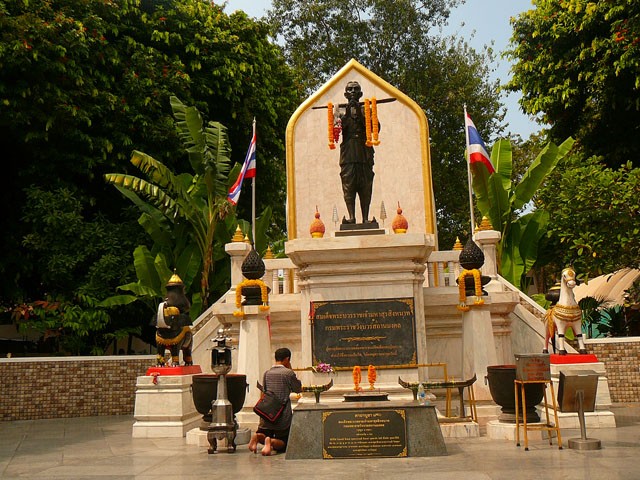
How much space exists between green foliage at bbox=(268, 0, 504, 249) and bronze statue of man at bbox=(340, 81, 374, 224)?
19.1 m

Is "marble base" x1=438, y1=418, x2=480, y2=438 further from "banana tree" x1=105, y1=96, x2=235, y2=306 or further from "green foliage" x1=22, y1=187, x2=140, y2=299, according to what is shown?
"green foliage" x1=22, y1=187, x2=140, y2=299

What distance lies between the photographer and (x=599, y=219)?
17453 mm

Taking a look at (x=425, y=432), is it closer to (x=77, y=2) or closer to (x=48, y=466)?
(x=48, y=466)

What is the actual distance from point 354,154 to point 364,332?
10.4ft

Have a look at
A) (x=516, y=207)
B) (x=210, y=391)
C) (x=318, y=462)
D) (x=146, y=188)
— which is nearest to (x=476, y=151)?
(x=516, y=207)

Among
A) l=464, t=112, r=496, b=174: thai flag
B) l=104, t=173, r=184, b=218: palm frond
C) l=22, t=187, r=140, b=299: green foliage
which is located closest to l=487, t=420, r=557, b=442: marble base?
l=464, t=112, r=496, b=174: thai flag

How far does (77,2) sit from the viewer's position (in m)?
19.6

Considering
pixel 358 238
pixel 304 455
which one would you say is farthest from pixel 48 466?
pixel 358 238

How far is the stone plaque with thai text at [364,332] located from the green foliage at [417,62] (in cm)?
2047

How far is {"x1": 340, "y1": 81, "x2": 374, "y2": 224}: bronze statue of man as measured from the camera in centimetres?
1162

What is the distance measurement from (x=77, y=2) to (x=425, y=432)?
17.0 meters

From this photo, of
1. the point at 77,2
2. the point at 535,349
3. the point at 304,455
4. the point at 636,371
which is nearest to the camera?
Result: the point at 304,455

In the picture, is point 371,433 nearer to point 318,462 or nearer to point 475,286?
point 318,462

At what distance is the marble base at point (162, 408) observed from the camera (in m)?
11.0
